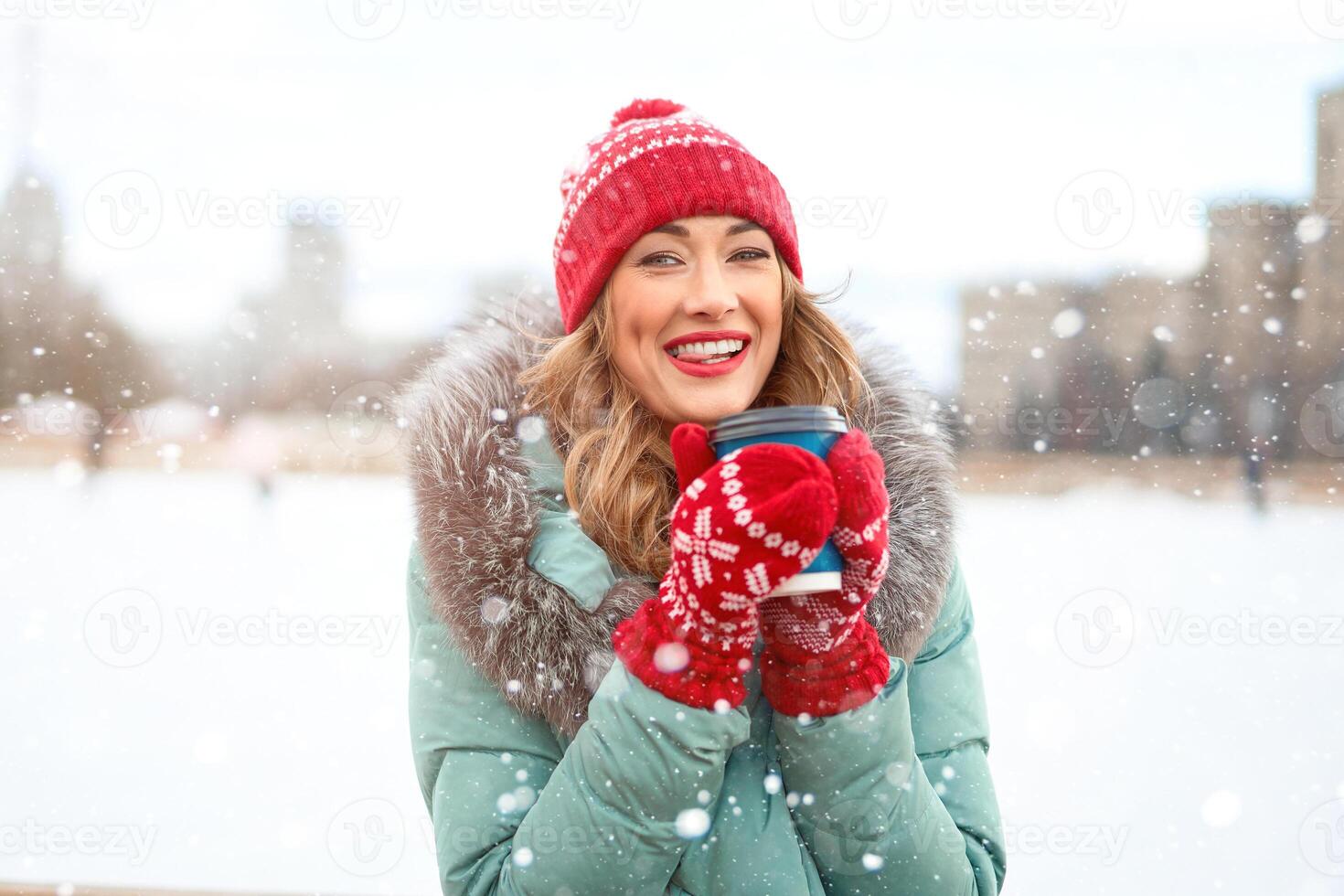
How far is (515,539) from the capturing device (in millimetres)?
1226

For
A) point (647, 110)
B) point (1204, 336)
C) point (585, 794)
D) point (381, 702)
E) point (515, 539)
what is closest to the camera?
point (585, 794)

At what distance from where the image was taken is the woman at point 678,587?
3.34 ft

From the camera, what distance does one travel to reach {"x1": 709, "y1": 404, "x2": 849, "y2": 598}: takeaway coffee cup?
97cm

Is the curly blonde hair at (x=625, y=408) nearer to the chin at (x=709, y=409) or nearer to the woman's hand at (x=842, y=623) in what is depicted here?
the chin at (x=709, y=409)

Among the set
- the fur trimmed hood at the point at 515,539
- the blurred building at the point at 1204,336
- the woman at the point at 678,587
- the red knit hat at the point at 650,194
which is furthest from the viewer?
the blurred building at the point at 1204,336

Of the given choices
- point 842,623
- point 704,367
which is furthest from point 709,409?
point 842,623

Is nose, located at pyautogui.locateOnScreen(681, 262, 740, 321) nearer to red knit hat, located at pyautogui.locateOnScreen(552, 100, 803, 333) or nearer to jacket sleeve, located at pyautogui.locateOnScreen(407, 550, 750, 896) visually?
red knit hat, located at pyautogui.locateOnScreen(552, 100, 803, 333)

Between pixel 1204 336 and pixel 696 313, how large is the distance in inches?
731

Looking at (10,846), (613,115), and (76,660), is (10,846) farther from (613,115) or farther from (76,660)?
(613,115)

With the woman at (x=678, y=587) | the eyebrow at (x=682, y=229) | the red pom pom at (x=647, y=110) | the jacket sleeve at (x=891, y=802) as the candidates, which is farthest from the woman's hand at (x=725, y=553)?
the red pom pom at (x=647, y=110)

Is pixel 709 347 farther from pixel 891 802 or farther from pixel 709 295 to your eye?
pixel 891 802

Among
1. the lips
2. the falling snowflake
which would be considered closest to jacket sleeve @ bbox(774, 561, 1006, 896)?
the falling snowflake

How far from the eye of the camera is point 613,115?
1.53 m

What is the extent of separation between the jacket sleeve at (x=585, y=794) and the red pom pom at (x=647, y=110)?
2.97 ft
